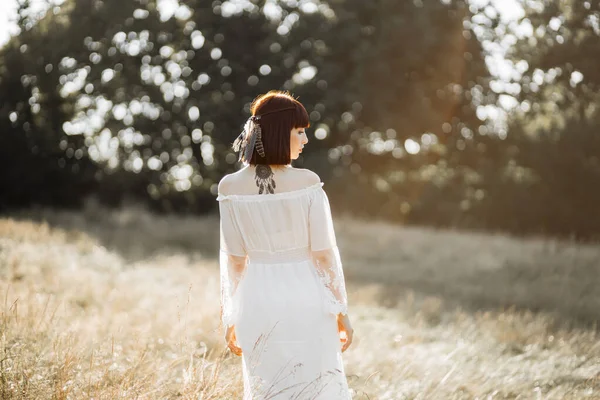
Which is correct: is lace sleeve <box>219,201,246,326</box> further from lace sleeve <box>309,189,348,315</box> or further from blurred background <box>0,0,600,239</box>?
blurred background <box>0,0,600,239</box>

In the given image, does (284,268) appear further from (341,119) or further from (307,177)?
(341,119)

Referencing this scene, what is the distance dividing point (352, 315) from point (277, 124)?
18.2 ft

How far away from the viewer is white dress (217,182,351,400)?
3.02 metres

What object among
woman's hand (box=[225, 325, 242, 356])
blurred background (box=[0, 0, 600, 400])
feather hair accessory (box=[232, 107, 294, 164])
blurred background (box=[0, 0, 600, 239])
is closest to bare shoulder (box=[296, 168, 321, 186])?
feather hair accessory (box=[232, 107, 294, 164])

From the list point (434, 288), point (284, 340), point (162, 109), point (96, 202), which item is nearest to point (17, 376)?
point (284, 340)

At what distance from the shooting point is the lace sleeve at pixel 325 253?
3.04m

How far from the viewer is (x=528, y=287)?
10.8 meters

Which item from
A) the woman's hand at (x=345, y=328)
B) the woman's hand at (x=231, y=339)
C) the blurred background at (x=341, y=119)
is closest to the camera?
the woman's hand at (x=345, y=328)

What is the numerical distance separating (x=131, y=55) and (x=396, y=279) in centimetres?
1512

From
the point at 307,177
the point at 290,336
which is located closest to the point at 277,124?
the point at 307,177

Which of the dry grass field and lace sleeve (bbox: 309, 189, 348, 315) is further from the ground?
lace sleeve (bbox: 309, 189, 348, 315)

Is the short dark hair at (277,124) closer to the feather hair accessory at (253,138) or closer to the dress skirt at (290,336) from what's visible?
the feather hair accessory at (253,138)

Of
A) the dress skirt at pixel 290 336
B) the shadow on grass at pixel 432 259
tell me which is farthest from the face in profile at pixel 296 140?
the shadow on grass at pixel 432 259

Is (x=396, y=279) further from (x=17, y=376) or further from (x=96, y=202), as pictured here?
(x=96, y=202)
